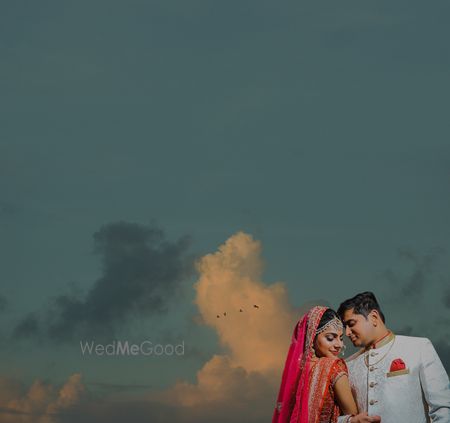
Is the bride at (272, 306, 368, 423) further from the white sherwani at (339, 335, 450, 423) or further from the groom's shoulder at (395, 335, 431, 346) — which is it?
the groom's shoulder at (395, 335, 431, 346)

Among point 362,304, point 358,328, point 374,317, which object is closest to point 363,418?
point 358,328

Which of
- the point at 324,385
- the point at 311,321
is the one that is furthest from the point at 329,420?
the point at 311,321

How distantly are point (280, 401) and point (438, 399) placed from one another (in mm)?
1852

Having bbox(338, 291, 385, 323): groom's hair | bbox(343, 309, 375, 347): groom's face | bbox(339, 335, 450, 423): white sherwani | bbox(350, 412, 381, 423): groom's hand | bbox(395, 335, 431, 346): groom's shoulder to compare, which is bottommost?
bbox(350, 412, 381, 423): groom's hand

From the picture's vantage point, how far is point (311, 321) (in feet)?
30.8

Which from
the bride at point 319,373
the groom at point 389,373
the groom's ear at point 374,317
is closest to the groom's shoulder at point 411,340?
the groom at point 389,373

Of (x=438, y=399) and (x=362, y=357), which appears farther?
(x=362, y=357)

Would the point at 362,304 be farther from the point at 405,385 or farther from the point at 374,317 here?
the point at 405,385

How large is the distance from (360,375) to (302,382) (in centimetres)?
77

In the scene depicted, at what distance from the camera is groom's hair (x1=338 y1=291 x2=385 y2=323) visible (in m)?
9.55

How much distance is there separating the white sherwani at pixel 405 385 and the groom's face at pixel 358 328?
7.7 inches

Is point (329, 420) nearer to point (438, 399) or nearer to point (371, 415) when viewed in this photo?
point (371, 415)

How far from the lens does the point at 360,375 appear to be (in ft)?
31.7

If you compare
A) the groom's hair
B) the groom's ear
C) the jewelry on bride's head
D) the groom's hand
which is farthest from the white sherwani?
the jewelry on bride's head
